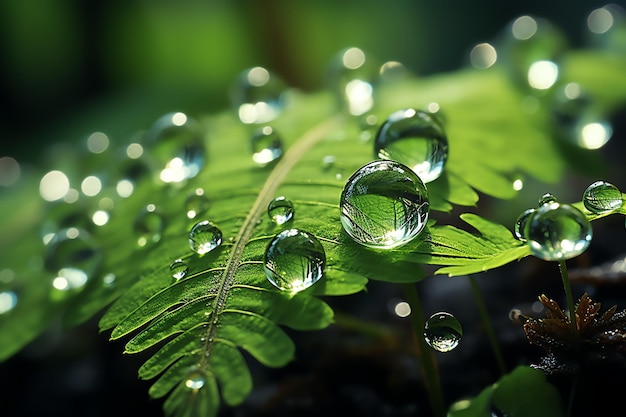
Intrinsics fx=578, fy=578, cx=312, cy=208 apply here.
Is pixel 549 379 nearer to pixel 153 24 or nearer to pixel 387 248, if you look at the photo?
pixel 387 248

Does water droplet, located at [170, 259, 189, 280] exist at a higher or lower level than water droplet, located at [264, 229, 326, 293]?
higher

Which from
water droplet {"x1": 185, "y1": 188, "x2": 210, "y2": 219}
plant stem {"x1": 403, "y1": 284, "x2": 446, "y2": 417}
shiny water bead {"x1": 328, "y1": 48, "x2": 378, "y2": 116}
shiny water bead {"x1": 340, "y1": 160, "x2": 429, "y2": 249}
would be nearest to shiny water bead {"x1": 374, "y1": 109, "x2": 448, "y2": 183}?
shiny water bead {"x1": 340, "y1": 160, "x2": 429, "y2": 249}

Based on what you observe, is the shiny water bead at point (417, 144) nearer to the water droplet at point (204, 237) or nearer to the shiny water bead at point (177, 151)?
the water droplet at point (204, 237)

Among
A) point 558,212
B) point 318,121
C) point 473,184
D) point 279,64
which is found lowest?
point 558,212

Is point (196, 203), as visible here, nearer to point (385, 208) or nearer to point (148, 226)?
point (148, 226)

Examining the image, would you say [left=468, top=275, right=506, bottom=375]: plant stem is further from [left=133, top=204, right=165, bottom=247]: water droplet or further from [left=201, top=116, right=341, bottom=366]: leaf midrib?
[left=133, top=204, right=165, bottom=247]: water droplet

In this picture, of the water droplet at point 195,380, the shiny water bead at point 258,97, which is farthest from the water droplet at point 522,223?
the shiny water bead at point 258,97

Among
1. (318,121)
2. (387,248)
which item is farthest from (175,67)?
(387,248)
